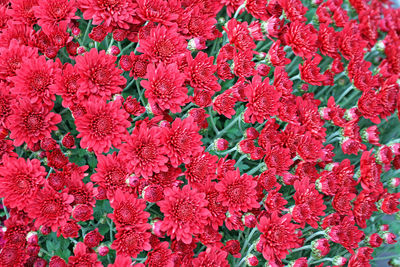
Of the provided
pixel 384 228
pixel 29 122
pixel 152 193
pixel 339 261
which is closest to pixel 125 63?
pixel 29 122

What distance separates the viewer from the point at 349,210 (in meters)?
1.44

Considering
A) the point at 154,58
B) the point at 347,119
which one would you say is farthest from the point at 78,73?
the point at 347,119

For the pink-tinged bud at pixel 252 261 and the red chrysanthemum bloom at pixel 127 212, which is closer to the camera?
the red chrysanthemum bloom at pixel 127 212

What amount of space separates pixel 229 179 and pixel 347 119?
0.76 meters

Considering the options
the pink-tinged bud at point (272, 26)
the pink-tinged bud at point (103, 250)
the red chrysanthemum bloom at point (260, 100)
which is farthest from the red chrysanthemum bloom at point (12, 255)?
the pink-tinged bud at point (272, 26)

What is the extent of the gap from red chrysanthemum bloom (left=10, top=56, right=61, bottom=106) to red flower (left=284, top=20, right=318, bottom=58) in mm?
1008

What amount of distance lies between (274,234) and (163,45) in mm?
853

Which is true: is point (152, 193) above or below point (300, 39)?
below

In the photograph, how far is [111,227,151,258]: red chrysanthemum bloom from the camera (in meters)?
1.14

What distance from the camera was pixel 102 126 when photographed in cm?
119

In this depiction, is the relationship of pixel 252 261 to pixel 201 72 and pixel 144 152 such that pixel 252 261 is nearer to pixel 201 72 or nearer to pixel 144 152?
pixel 144 152

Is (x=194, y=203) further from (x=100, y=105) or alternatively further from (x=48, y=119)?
(x=48, y=119)

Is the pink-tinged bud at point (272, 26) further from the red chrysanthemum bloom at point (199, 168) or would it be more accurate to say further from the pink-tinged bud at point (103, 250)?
the pink-tinged bud at point (103, 250)

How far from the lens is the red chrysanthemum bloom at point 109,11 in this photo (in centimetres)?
129
